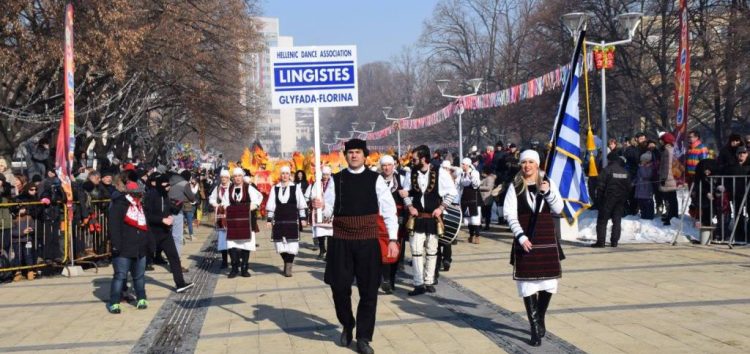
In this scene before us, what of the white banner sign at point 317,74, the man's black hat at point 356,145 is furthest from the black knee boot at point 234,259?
the man's black hat at point 356,145

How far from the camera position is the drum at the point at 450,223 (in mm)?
11992

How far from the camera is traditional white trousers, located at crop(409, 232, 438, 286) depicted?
1119cm

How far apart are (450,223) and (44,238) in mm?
6748

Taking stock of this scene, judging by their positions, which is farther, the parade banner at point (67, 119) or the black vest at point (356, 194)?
the parade banner at point (67, 119)

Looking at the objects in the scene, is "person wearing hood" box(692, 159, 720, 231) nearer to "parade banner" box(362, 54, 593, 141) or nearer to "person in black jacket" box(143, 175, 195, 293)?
"parade banner" box(362, 54, 593, 141)

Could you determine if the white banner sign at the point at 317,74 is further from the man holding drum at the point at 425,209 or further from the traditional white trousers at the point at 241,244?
the traditional white trousers at the point at 241,244

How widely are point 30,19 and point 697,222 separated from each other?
14.3m

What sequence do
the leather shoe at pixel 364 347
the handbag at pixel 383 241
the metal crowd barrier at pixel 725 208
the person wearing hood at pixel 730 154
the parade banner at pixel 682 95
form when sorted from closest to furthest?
1. the leather shoe at pixel 364 347
2. the handbag at pixel 383 241
3. the metal crowd barrier at pixel 725 208
4. the person wearing hood at pixel 730 154
5. the parade banner at pixel 682 95

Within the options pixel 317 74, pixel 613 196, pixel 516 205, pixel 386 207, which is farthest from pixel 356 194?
pixel 613 196

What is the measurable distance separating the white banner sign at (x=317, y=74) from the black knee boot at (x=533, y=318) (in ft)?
13.0

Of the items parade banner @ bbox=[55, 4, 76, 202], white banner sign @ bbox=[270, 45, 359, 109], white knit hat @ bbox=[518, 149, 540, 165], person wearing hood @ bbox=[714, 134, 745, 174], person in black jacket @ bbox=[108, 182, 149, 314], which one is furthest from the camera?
person wearing hood @ bbox=[714, 134, 745, 174]

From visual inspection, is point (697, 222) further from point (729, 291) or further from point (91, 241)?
point (91, 241)

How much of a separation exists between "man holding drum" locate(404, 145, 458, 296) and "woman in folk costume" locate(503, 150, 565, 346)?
3.21m

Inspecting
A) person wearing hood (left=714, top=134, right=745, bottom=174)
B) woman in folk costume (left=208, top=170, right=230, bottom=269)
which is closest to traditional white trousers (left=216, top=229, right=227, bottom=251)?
woman in folk costume (left=208, top=170, right=230, bottom=269)
